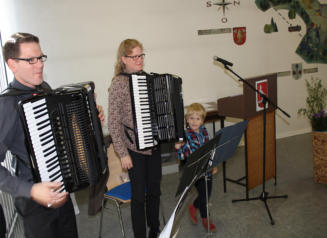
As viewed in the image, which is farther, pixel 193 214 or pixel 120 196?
pixel 193 214

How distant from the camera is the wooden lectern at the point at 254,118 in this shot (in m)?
2.98

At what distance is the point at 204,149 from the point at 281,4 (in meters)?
4.10

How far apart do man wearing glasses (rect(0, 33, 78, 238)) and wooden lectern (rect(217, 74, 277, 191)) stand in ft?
6.55

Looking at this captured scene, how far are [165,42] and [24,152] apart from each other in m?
3.18

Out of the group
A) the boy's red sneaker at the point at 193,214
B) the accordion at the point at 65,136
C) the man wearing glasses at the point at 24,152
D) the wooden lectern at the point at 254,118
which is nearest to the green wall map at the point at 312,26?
the wooden lectern at the point at 254,118

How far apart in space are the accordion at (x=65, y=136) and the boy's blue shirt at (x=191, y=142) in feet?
3.18

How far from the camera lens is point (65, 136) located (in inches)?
60.1

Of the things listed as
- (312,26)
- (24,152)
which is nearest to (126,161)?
(24,152)

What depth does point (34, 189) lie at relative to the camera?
1.35 metres

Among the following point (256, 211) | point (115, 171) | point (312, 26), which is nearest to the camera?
point (115, 171)

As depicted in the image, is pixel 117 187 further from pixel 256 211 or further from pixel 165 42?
pixel 165 42

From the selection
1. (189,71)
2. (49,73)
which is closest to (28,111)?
(49,73)

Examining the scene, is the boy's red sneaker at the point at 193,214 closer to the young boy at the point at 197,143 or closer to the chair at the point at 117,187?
the young boy at the point at 197,143

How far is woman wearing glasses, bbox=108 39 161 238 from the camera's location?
2201 millimetres
